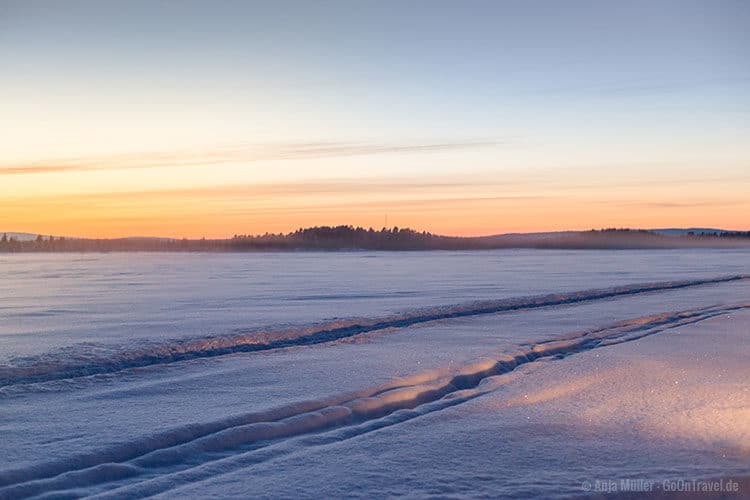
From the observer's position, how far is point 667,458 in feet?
14.2

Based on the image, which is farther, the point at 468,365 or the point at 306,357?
Result: the point at 306,357

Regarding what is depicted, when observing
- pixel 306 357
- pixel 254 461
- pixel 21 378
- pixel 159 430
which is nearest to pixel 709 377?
pixel 306 357

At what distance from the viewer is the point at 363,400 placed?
5797 mm

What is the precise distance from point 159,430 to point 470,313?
26.3 feet

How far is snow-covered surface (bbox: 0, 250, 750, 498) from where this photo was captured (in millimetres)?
4098

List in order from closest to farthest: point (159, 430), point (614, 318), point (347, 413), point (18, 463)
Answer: point (18, 463) → point (159, 430) → point (347, 413) → point (614, 318)

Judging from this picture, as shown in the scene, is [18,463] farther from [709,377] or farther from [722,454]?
[709,377]

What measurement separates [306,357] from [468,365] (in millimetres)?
1835

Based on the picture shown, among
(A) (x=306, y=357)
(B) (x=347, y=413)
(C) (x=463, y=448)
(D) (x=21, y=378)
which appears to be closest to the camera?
(C) (x=463, y=448)

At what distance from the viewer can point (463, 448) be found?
180 inches

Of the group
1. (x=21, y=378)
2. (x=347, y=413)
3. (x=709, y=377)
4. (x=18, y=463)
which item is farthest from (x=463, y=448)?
(x=21, y=378)

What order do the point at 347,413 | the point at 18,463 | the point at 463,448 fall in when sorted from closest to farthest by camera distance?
1. the point at 18,463
2. the point at 463,448
3. the point at 347,413

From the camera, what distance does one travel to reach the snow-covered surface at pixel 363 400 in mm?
4098

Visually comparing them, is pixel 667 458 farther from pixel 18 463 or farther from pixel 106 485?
pixel 18 463
